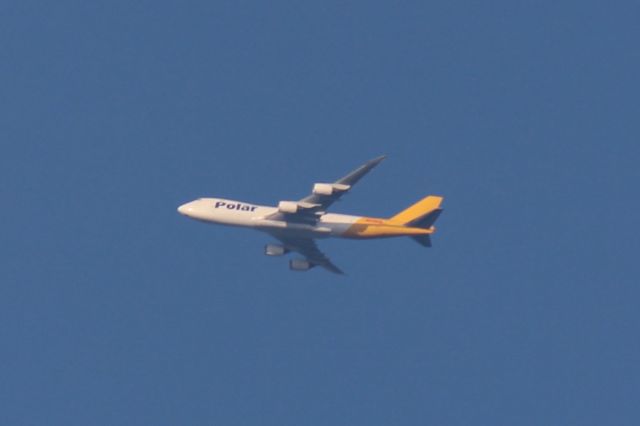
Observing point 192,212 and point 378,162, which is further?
point 192,212

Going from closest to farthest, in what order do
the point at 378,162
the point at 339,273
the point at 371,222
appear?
1. the point at 378,162
2. the point at 371,222
3. the point at 339,273

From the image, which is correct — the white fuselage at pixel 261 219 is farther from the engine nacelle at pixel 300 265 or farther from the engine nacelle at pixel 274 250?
the engine nacelle at pixel 300 265

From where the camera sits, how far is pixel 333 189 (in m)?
141

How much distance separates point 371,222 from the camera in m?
145

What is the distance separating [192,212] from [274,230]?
8.49 m

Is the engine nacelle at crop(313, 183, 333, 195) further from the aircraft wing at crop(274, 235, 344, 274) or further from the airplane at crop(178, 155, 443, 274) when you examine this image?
the aircraft wing at crop(274, 235, 344, 274)

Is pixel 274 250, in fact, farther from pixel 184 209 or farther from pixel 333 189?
pixel 333 189

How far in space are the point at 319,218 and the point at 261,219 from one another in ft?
17.6

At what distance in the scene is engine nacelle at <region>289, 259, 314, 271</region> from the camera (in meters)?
154

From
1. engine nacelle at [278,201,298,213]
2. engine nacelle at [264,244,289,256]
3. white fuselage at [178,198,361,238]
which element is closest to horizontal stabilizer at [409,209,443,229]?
white fuselage at [178,198,361,238]

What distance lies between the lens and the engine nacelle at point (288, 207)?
143 m

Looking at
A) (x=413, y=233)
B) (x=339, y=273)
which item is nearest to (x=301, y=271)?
(x=339, y=273)

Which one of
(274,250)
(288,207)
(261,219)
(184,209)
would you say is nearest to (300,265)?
(274,250)

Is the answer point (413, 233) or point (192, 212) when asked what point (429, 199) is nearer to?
point (413, 233)
